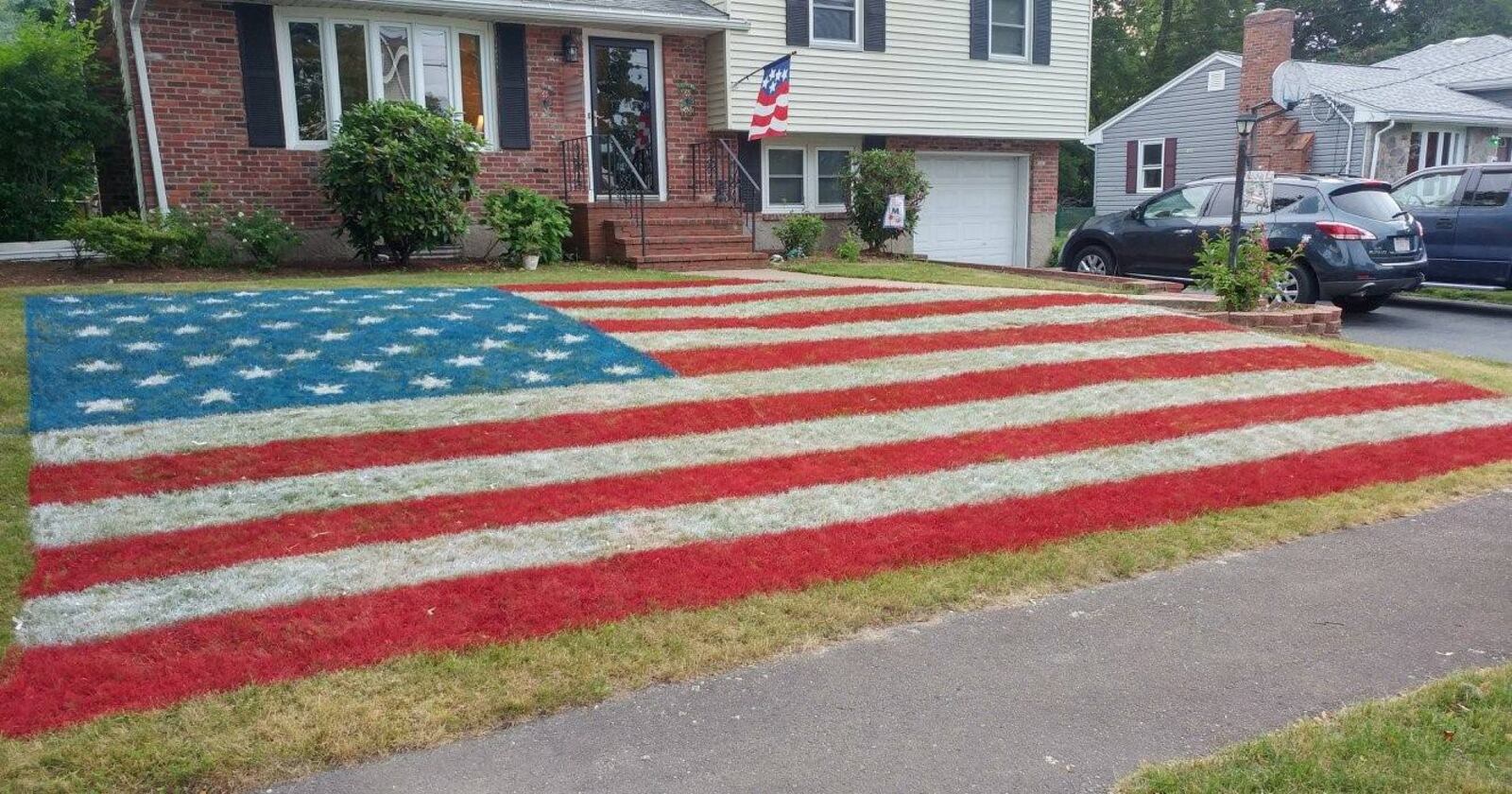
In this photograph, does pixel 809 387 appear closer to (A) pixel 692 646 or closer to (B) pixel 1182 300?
(A) pixel 692 646

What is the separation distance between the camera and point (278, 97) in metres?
13.0

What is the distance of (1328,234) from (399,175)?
10254 mm

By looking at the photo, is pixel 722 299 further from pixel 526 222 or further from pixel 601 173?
pixel 601 173

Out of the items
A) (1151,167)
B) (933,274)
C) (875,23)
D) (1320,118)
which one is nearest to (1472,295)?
(933,274)

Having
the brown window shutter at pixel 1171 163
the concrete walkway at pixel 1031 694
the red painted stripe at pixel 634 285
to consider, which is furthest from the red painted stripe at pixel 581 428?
the brown window shutter at pixel 1171 163

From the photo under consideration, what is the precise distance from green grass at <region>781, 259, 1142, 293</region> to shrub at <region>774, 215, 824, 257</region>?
34cm

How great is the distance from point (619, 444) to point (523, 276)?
21.1 feet

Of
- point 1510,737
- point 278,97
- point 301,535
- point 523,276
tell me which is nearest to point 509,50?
point 278,97

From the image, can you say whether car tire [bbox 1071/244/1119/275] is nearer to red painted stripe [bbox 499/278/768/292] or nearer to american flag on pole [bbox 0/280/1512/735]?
american flag on pole [bbox 0/280/1512/735]

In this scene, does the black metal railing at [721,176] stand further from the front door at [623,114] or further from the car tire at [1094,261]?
the car tire at [1094,261]

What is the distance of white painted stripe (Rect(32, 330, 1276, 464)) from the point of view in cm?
582

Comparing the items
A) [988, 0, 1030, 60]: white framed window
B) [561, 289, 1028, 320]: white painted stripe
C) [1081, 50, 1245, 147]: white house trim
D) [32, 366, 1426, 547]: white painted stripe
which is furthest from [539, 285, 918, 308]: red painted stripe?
[1081, 50, 1245, 147]: white house trim

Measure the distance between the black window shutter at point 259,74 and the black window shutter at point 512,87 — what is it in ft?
8.88

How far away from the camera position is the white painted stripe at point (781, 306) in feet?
31.3
